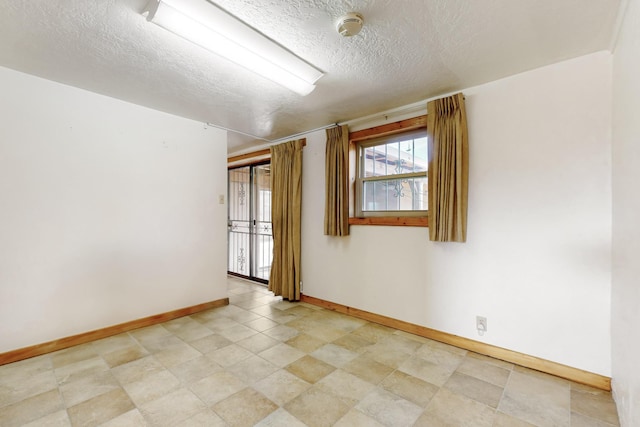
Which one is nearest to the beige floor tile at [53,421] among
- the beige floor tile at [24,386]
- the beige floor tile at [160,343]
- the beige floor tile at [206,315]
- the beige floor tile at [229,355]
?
the beige floor tile at [24,386]

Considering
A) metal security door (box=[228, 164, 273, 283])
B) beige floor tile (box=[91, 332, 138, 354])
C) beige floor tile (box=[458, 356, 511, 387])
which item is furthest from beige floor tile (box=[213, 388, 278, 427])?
metal security door (box=[228, 164, 273, 283])

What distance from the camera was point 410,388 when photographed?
1.99 m

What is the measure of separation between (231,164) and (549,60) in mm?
4728

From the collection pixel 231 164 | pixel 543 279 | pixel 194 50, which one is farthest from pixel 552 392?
pixel 231 164

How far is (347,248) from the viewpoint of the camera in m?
3.51

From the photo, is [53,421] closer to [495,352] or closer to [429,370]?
[429,370]

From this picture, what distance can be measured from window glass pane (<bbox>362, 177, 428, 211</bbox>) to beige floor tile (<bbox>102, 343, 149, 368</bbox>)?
2689 millimetres

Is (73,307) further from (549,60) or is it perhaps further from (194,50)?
(549,60)

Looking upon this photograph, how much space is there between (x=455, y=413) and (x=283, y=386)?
3.72ft

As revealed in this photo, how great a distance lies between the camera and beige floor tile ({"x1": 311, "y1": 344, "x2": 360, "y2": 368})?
7.73ft

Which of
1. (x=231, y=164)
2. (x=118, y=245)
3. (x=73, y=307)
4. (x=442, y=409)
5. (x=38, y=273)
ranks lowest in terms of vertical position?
(x=442, y=409)

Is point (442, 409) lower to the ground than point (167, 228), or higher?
lower

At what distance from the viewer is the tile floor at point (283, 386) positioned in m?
1.70

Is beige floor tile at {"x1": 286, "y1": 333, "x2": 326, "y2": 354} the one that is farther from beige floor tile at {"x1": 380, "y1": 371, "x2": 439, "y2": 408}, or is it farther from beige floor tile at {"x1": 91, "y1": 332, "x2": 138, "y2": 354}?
beige floor tile at {"x1": 91, "y1": 332, "x2": 138, "y2": 354}
